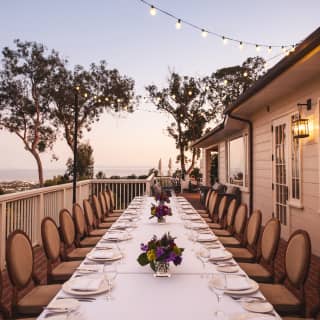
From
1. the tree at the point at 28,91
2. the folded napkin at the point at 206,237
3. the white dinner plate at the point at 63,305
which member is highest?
the tree at the point at 28,91

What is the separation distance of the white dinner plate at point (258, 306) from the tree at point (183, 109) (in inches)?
824

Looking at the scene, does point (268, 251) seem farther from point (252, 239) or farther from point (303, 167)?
point (303, 167)

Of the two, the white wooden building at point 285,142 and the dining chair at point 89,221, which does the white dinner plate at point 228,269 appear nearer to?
the white wooden building at point 285,142

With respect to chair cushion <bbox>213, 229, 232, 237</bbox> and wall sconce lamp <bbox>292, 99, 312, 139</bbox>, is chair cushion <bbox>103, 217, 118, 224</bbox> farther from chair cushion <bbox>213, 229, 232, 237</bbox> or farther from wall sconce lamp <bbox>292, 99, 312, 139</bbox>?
wall sconce lamp <bbox>292, 99, 312, 139</bbox>

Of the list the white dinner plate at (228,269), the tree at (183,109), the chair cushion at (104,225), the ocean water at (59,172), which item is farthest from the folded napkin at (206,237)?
the tree at (183,109)

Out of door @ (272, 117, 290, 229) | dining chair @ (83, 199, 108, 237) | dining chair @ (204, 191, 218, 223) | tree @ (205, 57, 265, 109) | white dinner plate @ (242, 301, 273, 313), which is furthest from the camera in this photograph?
tree @ (205, 57, 265, 109)

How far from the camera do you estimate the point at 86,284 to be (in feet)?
7.07

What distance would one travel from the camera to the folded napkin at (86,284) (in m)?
2.09

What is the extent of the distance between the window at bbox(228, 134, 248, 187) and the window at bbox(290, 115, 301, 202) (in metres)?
3.09

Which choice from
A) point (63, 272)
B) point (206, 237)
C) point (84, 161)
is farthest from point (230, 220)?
point (84, 161)

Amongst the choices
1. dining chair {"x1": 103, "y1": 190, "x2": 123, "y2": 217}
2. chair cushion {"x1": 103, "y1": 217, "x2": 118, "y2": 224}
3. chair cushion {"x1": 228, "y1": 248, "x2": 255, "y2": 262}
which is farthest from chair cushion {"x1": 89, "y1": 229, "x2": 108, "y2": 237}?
chair cushion {"x1": 228, "y1": 248, "x2": 255, "y2": 262}

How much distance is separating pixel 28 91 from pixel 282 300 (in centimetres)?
1778

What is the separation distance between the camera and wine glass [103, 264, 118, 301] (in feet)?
6.84

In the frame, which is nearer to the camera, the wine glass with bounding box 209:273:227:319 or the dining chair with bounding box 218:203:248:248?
the wine glass with bounding box 209:273:227:319
